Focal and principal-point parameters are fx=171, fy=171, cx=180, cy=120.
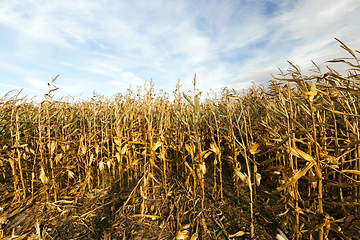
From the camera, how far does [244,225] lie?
2.02 m

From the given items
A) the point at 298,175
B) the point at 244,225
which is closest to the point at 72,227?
the point at 244,225

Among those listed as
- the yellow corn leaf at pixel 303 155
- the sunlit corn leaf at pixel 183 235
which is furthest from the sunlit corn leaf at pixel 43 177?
the yellow corn leaf at pixel 303 155

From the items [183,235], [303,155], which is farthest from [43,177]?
[303,155]

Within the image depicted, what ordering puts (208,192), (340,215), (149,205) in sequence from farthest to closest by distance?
(208,192) → (149,205) → (340,215)

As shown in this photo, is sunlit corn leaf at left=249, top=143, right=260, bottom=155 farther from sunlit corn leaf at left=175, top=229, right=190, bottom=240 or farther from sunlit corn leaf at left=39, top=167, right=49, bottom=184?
sunlit corn leaf at left=39, top=167, right=49, bottom=184

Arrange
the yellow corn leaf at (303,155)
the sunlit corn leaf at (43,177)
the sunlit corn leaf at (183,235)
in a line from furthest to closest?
the sunlit corn leaf at (43,177), the sunlit corn leaf at (183,235), the yellow corn leaf at (303,155)

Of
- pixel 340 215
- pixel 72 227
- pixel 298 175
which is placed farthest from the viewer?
pixel 72 227

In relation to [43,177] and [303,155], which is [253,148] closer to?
[303,155]

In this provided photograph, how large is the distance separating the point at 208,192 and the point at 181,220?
2.30 feet

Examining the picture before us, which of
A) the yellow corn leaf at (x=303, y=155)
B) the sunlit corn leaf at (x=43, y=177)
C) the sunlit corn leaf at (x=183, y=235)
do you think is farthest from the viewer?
the sunlit corn leaf at (x=43, y=177)

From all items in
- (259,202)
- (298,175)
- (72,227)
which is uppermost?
(298,175)

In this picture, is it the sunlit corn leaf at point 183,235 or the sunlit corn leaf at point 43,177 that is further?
the sunlit corn leaf at point 43,177

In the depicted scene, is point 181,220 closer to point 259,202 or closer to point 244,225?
point 244,225

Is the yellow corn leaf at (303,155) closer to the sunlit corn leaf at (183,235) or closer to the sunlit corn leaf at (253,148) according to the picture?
the sunlit corn leaf at (253,148)
